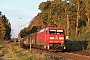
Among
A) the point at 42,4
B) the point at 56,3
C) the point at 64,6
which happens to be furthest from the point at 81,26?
the point at 42,4

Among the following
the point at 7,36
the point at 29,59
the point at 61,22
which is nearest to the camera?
the point at 29,59

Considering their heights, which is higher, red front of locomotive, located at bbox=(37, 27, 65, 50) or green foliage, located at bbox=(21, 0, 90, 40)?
green foliage, located at bbox=(21, 0, 90, 40)

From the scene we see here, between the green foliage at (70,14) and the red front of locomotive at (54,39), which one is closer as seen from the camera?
the red front of locomotive at (54,39)

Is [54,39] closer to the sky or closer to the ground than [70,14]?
closer to the ground

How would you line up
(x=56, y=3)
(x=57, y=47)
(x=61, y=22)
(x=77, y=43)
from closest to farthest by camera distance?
(x=57, y=47), (x=77, y=43), (x=61, y=22), (x=56, y=3)

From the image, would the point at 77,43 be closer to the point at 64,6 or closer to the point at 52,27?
the point at 52,27

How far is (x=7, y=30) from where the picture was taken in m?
95.7

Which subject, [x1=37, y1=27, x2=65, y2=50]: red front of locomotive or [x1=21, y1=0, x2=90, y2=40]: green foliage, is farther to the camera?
[x1=21, y1=0, x2=90, y2=40]: green foliage

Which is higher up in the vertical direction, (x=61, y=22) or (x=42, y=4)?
(x=42, y=4)

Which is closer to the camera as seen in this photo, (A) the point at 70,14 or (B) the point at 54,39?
(B) the point at 54,39

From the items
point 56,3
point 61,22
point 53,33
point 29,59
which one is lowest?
point 29,59

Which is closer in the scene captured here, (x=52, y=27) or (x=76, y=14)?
(x=52, y=27)

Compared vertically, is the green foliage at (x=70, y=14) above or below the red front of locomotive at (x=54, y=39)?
above

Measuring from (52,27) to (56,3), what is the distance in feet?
137
